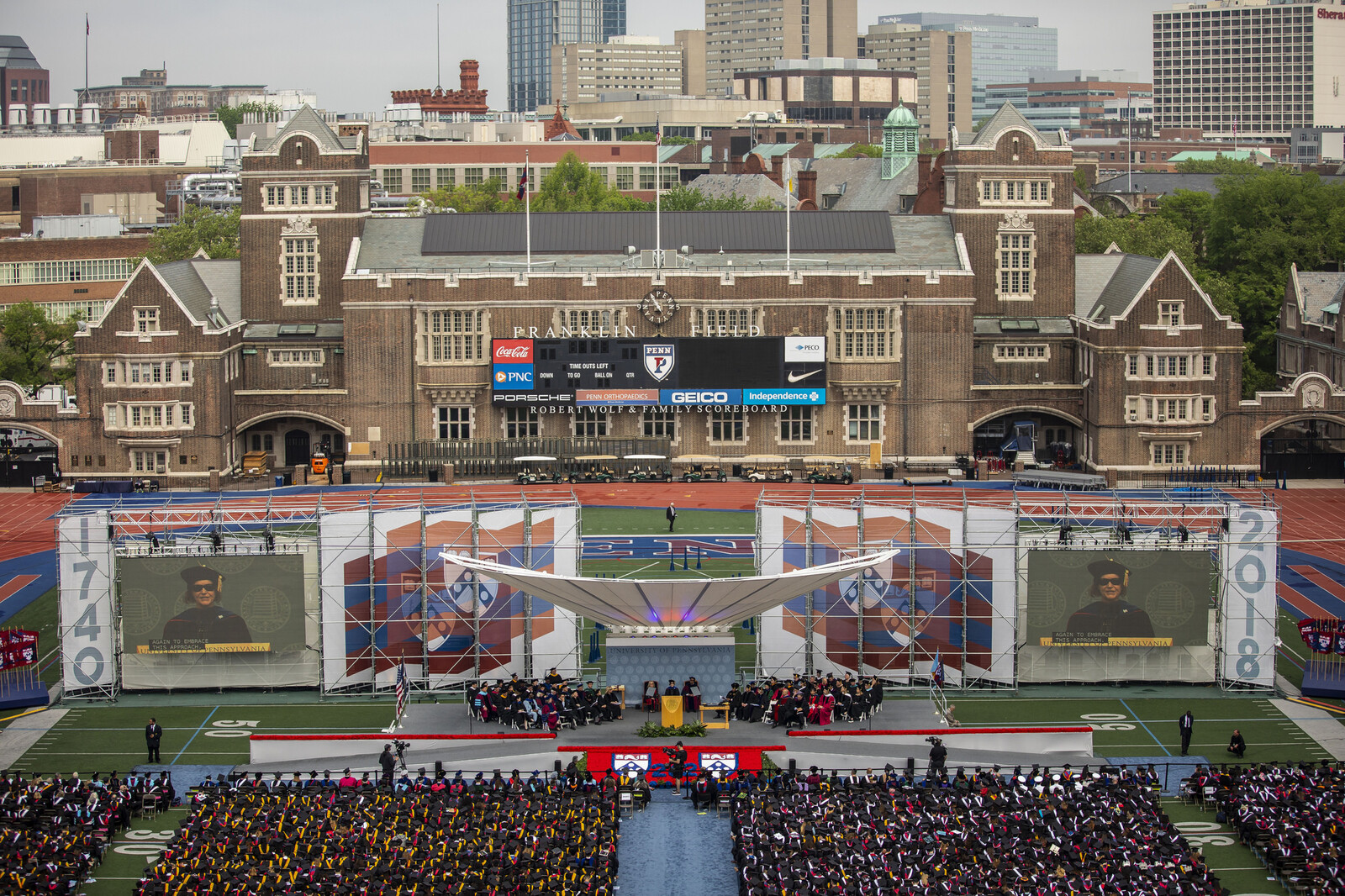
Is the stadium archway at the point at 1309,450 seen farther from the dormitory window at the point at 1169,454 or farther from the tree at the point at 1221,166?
the tree at the point at 1221,166

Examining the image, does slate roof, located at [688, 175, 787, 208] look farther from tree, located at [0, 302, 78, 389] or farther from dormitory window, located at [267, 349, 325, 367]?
tree, located at [0, 302, 78, 389]

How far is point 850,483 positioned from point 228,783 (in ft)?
161

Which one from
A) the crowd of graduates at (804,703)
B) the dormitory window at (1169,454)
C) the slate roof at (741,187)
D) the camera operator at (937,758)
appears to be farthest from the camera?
the slate roof at (741,187)

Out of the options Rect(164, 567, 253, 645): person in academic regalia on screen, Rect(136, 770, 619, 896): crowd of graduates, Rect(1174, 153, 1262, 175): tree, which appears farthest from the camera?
Rect(1174, 153, 1262, 175): tree

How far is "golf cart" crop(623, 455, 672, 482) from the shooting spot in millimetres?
93812

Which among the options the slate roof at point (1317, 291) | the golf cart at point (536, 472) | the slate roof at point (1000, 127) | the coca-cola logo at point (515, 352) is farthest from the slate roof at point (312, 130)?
the slate roof at point (1317, 291)

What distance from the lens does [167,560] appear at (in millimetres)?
59406

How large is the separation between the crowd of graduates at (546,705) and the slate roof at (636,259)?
140ft

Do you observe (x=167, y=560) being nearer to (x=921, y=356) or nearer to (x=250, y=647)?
(x=250, y=647)

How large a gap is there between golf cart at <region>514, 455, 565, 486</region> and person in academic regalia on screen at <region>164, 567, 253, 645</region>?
3265cm

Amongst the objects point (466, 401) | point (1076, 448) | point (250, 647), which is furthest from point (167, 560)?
point (1076, 448)

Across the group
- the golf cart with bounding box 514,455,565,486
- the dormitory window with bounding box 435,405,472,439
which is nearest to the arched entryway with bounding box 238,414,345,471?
the dormitory window with bounding box 435,405,472,439

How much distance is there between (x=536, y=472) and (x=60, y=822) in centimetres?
4964

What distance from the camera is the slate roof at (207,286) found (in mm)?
94250
